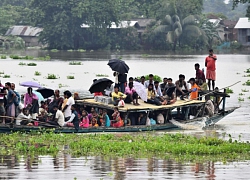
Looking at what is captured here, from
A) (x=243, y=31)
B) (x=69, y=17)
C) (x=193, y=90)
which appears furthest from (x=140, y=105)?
(x=243, y=31)

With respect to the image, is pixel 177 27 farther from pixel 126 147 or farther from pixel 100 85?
pixel 126 147

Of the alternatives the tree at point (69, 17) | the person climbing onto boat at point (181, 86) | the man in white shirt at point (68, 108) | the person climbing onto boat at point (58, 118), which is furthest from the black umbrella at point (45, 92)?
the tree at point (69, 17)

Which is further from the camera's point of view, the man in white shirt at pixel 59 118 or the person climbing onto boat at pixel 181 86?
the person climbing onto boat at pixel 181 86

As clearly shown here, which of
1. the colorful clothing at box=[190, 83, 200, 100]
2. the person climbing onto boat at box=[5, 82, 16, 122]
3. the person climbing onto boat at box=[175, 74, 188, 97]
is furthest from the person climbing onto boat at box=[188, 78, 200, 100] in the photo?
the person climbing onto boat at box=[5, 82, 16, 122]

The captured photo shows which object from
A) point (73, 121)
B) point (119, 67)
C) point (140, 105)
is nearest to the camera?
point (73, 121)

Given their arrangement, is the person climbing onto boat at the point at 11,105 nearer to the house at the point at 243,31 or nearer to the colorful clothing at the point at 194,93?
the colorful clothing at the point at 194,93

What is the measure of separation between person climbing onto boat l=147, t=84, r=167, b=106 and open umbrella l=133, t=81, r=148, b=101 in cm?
24

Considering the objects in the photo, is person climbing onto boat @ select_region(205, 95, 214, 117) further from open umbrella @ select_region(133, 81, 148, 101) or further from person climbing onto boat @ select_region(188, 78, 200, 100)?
open umbrella @ select_region(133, 81, 148, 101)

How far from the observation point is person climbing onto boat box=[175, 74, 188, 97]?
66.8ft

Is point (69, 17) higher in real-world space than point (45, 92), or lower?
higher

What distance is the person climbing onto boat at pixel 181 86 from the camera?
20366mm

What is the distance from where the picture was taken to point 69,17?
272 feet

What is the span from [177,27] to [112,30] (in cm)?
1219

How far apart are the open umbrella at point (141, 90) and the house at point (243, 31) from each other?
7192 cm
